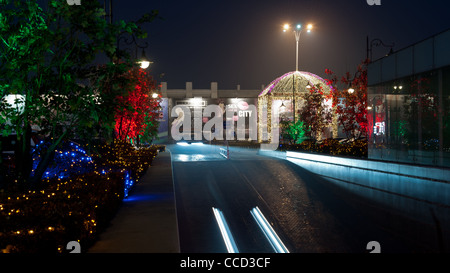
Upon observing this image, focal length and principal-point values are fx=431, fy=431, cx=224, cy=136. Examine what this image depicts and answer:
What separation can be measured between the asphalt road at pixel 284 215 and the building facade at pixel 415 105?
16.1 feet

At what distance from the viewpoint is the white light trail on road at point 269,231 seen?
994 cm

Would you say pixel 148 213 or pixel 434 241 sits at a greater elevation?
pixel 148 213

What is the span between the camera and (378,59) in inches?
1062

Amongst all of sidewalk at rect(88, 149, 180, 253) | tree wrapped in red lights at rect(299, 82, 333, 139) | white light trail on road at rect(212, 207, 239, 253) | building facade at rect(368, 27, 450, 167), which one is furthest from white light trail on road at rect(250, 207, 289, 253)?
tree wrapped in red lights at rect(299, 82, 333, 139)

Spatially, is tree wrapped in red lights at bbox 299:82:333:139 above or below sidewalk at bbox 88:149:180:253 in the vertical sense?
above

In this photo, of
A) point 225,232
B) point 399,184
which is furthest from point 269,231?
point 399,184

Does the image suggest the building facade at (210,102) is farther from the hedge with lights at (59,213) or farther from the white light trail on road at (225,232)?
the hedge with lights at (59,213)

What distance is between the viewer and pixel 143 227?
790cm

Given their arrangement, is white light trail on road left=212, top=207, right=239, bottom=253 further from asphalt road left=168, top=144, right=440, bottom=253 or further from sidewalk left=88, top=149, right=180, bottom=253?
sidewalk left=88, top=149, right=180, bottom=253

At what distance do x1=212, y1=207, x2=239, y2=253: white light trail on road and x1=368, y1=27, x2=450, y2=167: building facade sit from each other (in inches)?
391

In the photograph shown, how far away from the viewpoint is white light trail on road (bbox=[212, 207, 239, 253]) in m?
9.64

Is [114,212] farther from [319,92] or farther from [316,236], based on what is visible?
[319,92]
